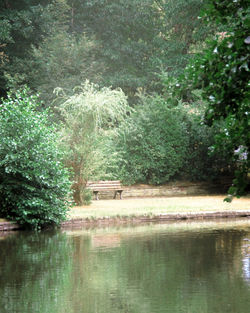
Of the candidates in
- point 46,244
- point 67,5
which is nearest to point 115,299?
point 46,244

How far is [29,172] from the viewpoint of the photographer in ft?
59.4

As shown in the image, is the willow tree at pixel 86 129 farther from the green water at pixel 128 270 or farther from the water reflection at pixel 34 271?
the water reflection at pixel 34 271

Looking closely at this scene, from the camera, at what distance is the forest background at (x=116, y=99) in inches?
236

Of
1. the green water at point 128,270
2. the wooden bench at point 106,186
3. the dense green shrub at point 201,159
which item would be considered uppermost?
the dense green shrub at point 201,159

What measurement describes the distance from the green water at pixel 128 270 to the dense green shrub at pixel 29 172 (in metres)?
1.08

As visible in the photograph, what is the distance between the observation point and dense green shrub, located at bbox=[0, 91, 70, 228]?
18094 millimetres

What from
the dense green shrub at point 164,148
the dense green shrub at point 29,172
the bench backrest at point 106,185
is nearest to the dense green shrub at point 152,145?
the dense green shrub at point 164,148

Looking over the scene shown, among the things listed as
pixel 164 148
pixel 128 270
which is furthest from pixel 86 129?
pixel 128 270

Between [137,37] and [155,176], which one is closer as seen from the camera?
[155,176]

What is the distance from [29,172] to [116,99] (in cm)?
612

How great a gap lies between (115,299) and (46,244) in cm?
648

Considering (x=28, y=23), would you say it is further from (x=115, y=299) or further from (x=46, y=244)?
(x=115, y=299)

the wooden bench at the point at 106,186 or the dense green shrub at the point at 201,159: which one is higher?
the dense green shrub at the point at 201,159

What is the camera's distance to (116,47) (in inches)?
1769
